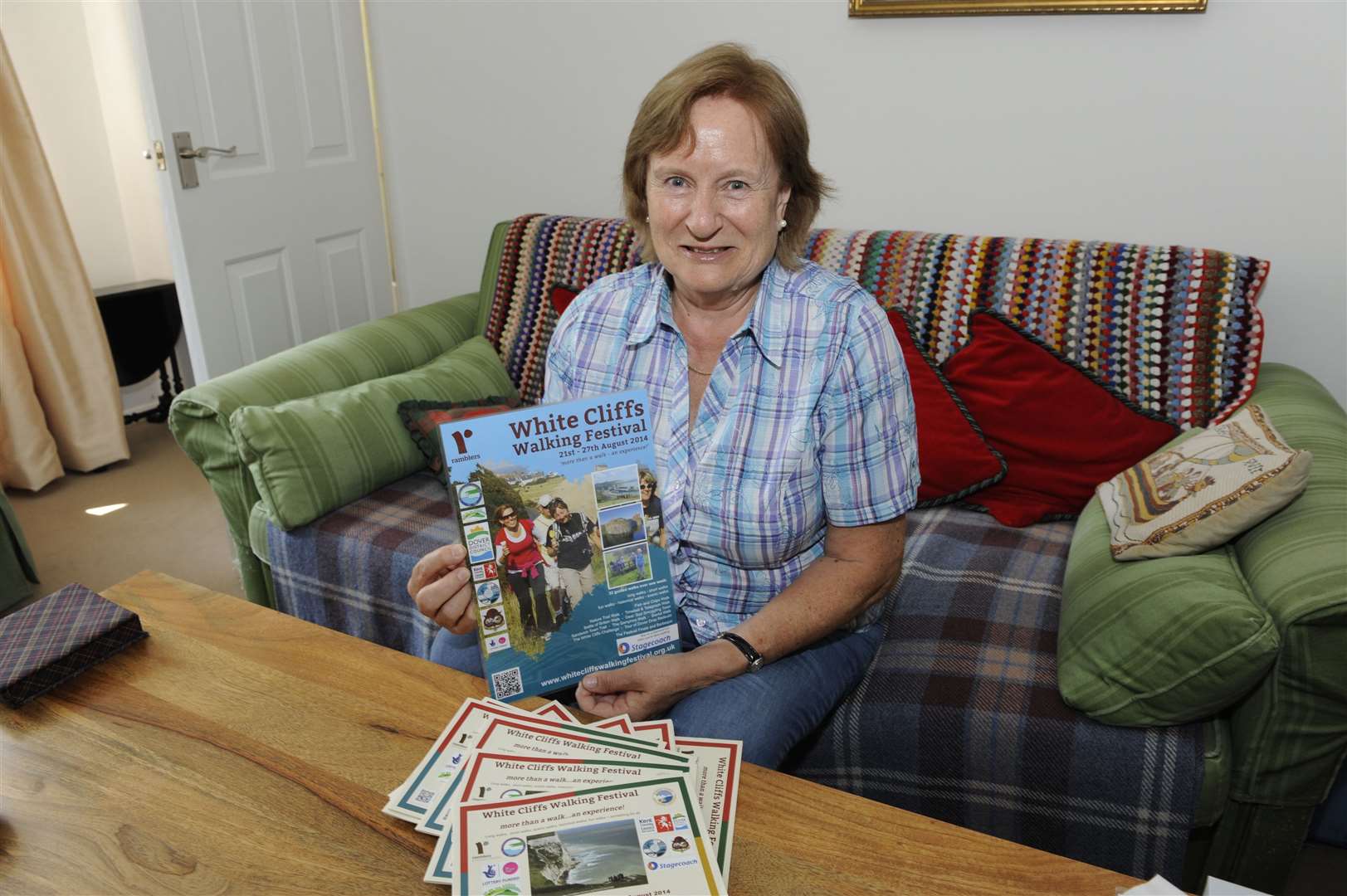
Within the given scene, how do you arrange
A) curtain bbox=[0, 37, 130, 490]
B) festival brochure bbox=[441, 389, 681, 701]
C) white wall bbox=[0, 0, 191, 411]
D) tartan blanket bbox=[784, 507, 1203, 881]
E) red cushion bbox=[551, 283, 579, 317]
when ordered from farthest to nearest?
white wall bbox=[0, 0, 191, 411] → curtain bbox=[0, 37, 130, 490] → red cushion bbox=[551, 283, 579, 317] → tartan blanket bbox=[784, 507, 1203, 881] → festival brochure bbox=[441, 389, 681, 701]

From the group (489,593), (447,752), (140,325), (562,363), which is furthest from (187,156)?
(447,752)

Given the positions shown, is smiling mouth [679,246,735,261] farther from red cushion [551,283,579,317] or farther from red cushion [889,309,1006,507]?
red cushion [551,283,579,317]

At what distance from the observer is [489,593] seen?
3.41ft

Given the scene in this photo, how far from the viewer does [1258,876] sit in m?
1.29

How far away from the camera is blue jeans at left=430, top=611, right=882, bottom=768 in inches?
45.5

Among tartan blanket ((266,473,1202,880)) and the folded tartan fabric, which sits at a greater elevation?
the folded tartan fabric

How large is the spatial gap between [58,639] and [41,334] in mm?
2417

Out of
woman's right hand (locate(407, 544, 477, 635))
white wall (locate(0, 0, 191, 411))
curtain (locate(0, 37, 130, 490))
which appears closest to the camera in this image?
woman's right hand (locate(407, 544, 477, 635))

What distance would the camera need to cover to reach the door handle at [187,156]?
7.80 ft

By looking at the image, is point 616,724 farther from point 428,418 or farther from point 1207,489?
point 428,418

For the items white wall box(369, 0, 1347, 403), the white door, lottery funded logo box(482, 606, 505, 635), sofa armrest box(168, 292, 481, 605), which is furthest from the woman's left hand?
the white door

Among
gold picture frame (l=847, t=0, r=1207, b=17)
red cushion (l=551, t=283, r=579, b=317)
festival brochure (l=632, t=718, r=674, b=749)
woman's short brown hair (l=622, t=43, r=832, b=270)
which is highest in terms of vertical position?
gold picture frame (l=847, t=0, r=1207, b=17)

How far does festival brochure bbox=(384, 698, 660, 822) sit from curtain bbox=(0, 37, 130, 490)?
2.73 meters

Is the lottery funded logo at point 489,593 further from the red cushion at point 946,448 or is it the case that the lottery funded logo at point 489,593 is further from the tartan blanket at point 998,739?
the red cushion at point 946,448
